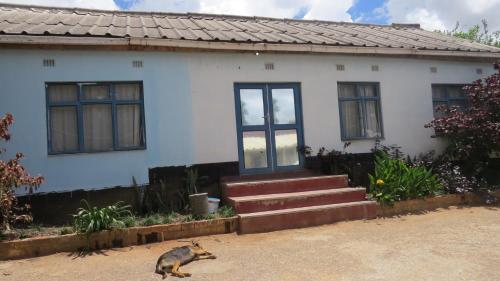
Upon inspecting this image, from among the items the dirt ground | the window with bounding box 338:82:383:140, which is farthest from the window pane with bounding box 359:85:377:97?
the dirt ground

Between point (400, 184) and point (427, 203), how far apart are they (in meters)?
0.71

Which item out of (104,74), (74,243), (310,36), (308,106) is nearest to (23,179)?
(74,243)

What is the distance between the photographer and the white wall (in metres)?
7.10

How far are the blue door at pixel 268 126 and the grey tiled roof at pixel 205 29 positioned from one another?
44.0 inches

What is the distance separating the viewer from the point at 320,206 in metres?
7.03

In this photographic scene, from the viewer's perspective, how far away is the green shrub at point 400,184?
761 centimetres

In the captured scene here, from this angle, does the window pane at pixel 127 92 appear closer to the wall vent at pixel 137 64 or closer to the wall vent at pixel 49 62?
the wall vent at pixel 137 64

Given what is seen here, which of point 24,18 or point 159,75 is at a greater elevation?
point 24,18

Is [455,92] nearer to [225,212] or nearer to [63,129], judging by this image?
[225,212]

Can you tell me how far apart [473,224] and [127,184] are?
6.30 meters

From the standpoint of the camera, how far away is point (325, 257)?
16.4ft

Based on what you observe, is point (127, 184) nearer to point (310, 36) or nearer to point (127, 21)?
point (127, 21)

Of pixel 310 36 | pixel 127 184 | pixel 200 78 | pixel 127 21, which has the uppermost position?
pixel 127 21

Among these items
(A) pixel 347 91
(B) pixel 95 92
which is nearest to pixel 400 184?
(A) pixel 347 91
